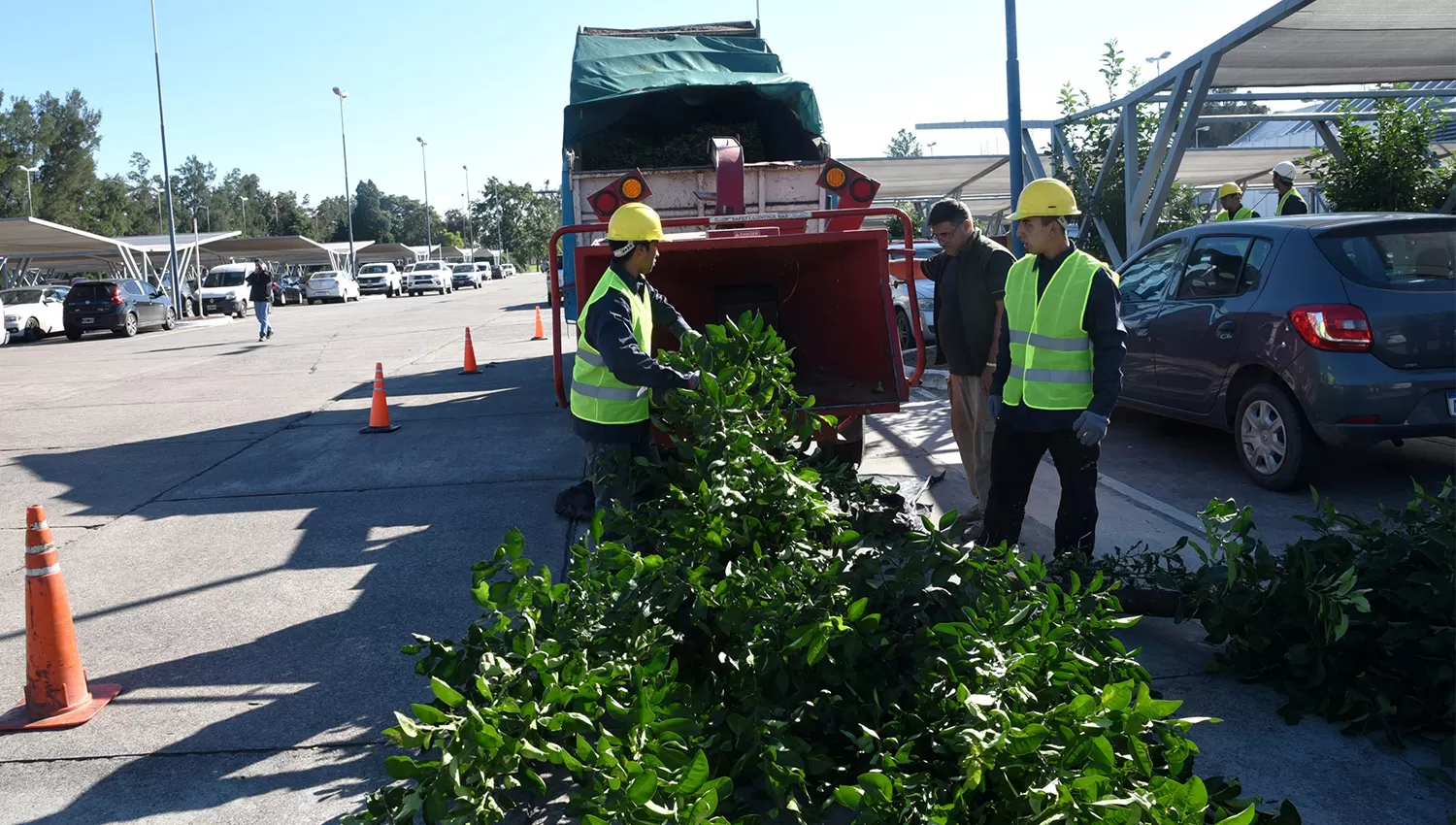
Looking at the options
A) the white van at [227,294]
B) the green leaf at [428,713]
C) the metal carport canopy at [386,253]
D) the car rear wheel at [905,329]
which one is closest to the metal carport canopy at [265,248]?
the white van at [227,294]

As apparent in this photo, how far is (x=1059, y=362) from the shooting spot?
15.3ft

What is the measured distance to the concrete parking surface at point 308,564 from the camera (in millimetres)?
3551

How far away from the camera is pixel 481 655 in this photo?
10.1 ft

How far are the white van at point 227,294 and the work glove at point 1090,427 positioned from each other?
117 feet

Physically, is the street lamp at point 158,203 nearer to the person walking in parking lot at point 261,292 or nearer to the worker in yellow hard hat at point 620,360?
the person walking in parking lot at point 261,292

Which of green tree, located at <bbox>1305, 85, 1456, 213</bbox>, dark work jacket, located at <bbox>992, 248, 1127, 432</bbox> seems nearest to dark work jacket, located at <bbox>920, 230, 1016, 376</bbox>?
dark work jacket, located at <bbox>992, 248, 1127, 432</bbox>

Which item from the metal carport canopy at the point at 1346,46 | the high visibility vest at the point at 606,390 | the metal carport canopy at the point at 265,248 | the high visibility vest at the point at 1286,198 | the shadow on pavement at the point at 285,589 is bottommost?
the shadow on pavement at the point at 285,589

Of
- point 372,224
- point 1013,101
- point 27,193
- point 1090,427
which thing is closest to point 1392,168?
point 1013,101

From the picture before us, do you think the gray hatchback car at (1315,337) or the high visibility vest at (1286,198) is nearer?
the gray hatchback car at (1315,337)

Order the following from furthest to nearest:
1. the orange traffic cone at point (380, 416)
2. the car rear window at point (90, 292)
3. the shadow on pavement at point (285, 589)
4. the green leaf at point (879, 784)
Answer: the car rear window at point (90, 292) → the orange traffic cone at point (380, 416) → the shadow on pavement at point (285, 589) → the green leaf at point (879, 784)

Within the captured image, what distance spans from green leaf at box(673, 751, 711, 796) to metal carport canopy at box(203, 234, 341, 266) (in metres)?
51.8

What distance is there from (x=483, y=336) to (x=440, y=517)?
15.9m

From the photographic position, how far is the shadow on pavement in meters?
3.80

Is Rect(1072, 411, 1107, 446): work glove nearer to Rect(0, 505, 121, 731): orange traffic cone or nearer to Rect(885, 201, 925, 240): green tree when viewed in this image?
Rect(0, 505, 121, 731): orange traffic cone
